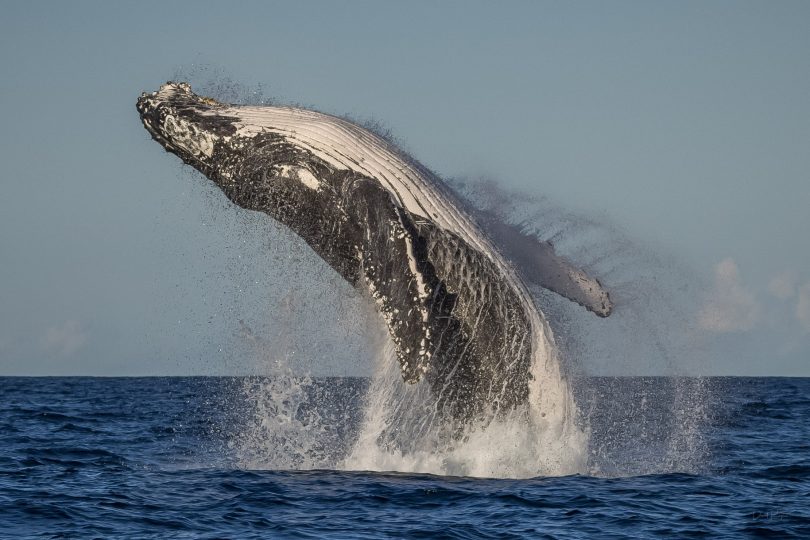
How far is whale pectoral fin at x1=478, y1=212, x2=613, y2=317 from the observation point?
44.3ft

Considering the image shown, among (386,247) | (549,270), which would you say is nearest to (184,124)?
(386,247)

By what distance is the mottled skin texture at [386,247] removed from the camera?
1198 centimetres

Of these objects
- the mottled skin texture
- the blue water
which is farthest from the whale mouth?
the blue water

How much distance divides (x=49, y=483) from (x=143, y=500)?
2.39m

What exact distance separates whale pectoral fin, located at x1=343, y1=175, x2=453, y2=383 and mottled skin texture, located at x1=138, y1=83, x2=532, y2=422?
0.04 ft

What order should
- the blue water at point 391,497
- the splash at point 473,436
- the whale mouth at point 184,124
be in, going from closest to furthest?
1. the blue water at point 391,497
2. the whale mouth at point 184,124
3. the splash at point 473,436

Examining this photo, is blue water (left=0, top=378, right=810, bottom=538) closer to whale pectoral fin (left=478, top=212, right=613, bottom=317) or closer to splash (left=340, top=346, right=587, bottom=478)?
splash (left=340, top=346, right=587, bottom=478)

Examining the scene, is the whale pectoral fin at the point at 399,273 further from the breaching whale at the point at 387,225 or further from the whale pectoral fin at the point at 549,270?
the whale pectoral fin at the point at 549,270

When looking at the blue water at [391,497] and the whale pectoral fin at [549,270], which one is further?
the whale pectoral fin at [549,270]

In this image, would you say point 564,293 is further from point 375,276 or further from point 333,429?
point 333,429

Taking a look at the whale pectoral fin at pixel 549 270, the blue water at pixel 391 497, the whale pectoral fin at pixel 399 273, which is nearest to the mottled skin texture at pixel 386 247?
the whale pectoral fin at pixel 399 273

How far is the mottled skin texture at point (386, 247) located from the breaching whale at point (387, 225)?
13 mm

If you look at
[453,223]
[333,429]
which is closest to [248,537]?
[453,223]

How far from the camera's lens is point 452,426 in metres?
13.1
